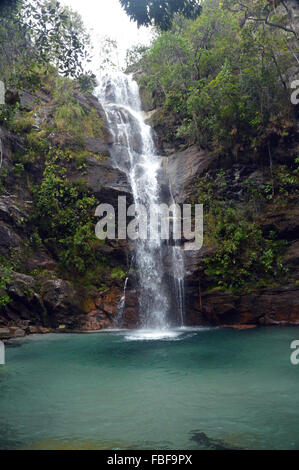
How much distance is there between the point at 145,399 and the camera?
20.7ft

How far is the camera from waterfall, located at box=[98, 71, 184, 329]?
15148mm

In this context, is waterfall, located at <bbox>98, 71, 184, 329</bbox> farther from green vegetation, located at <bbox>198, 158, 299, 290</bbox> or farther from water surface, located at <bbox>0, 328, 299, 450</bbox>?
water surface, located at <bbox>0, 328, 299, 450</bbox>

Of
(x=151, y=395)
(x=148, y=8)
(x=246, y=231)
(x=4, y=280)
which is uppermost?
(x=148, y=8)

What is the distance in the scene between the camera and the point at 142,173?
19.8 meters

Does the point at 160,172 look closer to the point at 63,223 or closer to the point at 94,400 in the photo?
the point at 63,223

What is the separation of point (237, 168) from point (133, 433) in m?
15.1

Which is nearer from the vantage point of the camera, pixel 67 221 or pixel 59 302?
pixel 59 302

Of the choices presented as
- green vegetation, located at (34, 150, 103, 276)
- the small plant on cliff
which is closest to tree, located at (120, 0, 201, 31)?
the small plant on cliff

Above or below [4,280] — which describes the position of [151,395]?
below

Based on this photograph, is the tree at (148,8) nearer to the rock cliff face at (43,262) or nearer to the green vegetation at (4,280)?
the rock cliff face at (43,262)

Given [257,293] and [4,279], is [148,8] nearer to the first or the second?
[4,279]

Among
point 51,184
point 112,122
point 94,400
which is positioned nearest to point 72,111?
point 112,122

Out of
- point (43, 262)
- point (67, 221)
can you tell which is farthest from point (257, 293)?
point (43, 262)

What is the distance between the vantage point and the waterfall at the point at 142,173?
49.7 ft
